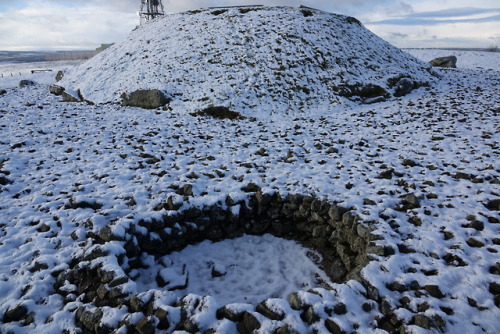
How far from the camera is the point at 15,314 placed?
14.4 feet

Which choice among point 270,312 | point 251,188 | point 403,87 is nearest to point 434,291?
point 270,312

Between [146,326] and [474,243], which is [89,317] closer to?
[146,326]

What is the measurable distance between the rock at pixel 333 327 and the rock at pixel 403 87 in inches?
690

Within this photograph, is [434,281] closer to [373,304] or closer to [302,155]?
[373,304]

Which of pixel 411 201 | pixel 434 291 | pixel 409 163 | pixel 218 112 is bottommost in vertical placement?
pixel 434 291

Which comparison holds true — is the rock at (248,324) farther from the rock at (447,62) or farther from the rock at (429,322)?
the rock at (447,62)

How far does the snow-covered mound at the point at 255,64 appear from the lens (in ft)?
56.9

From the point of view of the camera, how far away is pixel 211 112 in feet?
52.9

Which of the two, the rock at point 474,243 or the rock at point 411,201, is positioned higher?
the rock at point 411,201

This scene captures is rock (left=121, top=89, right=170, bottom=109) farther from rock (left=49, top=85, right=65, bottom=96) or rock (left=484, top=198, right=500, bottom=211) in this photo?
rock (left=484, top=198, right=500, bottom=211)

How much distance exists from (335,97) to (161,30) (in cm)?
1711

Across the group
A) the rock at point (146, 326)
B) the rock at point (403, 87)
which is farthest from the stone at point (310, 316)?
the rock at point (403, 87)

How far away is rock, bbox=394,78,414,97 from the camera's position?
18095 millimetres

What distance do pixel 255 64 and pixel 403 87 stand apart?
9905 millimetres
